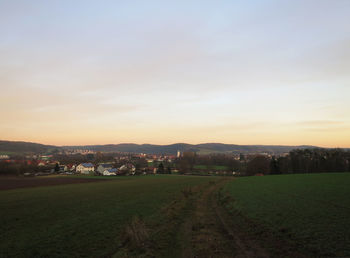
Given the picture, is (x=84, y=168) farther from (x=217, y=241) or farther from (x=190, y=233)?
(x=217, y=241)

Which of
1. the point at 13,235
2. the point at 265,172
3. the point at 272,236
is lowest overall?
the point at 265,172

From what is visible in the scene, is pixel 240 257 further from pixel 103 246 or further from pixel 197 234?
pixel 103 246

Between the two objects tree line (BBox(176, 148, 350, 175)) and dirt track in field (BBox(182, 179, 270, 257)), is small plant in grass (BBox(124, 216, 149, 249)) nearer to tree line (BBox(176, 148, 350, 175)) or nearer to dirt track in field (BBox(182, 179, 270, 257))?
dirt track in field (BBox(182, 179, 270, 257))

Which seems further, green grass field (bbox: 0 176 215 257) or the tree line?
the tree line

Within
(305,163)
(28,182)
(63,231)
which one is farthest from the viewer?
(305,163)

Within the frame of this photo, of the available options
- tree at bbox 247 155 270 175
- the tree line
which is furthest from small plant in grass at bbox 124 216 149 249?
tree at bbox 247 155 270 175

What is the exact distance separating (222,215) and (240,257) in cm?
991

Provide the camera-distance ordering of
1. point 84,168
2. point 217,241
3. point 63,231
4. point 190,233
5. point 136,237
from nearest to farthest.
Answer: point 136,237
point 217,241
point 190,233
point 63,231
point 84,168

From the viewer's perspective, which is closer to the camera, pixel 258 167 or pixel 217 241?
pixel 217 241

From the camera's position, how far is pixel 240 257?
32.1ft

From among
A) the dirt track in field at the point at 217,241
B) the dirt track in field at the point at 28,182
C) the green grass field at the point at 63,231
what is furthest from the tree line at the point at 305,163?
the green grass field at the point at 63,231

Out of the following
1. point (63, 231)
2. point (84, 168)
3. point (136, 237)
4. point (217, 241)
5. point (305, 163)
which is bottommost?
point (84, 168)

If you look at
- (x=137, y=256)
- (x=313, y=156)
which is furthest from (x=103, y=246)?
(x=313, y=156)

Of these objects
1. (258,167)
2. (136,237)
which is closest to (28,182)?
(136,237)
